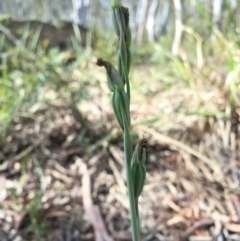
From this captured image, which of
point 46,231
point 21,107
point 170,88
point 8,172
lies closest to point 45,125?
point 21,107

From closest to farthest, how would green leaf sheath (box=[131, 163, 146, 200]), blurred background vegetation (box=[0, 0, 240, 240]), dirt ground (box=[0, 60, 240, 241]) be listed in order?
green leaf sheath (box=[131, 163, 146, 200]) < dirt ground (box=[0, 60, 240, 241]) < blurred background vegetation (box=[0, 0, 240, 240])

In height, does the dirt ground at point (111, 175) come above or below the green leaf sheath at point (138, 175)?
below

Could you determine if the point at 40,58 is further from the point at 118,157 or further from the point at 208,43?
the point at 208,43

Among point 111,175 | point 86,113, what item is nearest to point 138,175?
point 111,175

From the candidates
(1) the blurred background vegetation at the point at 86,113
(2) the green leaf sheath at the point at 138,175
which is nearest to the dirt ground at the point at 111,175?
(1) the blurred background vegetation at the point at 86,113

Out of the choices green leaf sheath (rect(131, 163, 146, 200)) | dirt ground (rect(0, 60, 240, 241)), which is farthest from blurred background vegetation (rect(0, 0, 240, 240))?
green leaf sheath (rect(131, 163, 146, 200))

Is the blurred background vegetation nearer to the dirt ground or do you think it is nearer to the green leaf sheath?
the dirt ground

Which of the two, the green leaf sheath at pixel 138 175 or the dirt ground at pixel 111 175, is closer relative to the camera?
the green leaf sheath at pixel 138 175

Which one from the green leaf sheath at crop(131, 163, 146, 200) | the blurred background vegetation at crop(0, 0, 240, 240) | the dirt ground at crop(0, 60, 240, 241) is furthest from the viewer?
the blurred background vegetation at crop(0, 0, 240, 240)

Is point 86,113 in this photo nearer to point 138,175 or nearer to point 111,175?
point 111,175

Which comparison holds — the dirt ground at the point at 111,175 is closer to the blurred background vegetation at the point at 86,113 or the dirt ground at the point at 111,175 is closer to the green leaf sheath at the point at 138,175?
the blurred background vegetation at the point at 86,113

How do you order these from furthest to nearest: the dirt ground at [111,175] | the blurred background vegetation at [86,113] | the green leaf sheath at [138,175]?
1. the blurred background vegetation at [86,113]
2. the dirt ground at [111,175]
3. the green leaf sheath at [138,175]
